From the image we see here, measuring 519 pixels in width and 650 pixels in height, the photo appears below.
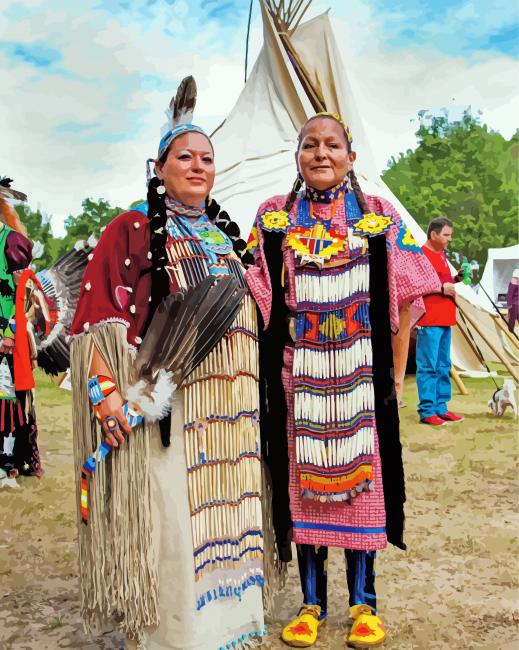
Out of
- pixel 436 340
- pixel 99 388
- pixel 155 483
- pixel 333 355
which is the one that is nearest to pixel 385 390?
pixel 333 355

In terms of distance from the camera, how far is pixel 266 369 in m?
2.40

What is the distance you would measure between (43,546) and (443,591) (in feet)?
6.30

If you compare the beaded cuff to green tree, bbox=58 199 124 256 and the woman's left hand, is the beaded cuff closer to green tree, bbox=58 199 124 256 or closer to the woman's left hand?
the woman's left hand

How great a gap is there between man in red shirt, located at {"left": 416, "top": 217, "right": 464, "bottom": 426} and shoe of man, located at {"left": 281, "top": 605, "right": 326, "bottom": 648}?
396 centimetres

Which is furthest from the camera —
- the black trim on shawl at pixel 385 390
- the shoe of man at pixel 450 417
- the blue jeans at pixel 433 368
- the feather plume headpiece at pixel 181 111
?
the shoe of man at pixel 450 417

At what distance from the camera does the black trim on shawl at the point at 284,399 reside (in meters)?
2.31

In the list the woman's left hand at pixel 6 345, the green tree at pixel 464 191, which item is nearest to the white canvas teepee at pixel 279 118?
the woman's left hand at pixel 6 345

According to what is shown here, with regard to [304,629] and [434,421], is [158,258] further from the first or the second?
[434,421]

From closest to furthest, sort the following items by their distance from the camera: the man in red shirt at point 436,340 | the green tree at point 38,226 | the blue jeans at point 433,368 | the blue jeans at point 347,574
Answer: the blue jeans at point 347,574 < the man in red shirt at point 436,340 < the blue jeans at point 433,368 < the green tree at point 38,226

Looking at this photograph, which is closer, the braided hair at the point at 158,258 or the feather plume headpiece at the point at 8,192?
the braided hair at the point at 158,258

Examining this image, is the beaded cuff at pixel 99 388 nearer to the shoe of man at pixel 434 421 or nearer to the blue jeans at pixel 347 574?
the blue jeans at pixel 347 574

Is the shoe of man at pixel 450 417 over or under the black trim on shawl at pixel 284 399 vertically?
under

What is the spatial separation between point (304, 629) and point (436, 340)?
4.17 metres

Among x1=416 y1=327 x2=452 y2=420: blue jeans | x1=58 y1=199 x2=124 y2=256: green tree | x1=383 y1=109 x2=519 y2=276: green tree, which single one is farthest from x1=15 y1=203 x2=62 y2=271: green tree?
x1=416 y1=327 x2=452 y2=420: blue jeans
